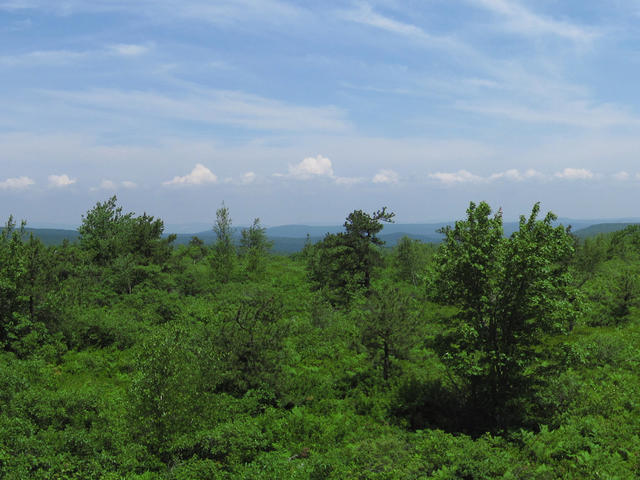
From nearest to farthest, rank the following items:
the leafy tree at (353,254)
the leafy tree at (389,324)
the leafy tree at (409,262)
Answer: the leafy tree at (389,324) < the leafy tree at (353,254) < the leafy tree at (409,262)

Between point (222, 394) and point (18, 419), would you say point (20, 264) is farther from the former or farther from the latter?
point (222, 394)

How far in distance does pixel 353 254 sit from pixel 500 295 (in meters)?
23.2

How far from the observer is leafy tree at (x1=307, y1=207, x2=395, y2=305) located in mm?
39781

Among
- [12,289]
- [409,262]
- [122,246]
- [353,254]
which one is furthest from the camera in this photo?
[409,262]

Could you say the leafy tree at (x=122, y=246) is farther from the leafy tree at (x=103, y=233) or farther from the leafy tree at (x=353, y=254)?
the leafy tree at (x=353, y=254)

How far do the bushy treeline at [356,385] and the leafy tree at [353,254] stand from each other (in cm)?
892

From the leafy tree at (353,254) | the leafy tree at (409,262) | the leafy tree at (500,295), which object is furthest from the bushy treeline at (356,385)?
the leafy tree at (409,262)

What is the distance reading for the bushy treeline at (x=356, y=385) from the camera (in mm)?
13786

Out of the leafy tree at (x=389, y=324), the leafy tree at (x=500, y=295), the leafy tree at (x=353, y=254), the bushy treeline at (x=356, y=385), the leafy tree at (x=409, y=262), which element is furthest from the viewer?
the leafy tree at (x=409, y=262)

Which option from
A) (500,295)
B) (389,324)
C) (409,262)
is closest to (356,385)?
(389,324)

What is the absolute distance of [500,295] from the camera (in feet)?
57.5

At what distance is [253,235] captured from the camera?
7988 centimetres

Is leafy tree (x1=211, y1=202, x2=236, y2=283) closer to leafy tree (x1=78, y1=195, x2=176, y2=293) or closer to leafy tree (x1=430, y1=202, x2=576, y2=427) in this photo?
leafy tree (x1=78, y1=195, x2=176, y2=293)

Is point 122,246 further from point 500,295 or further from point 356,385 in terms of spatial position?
point 500,295
